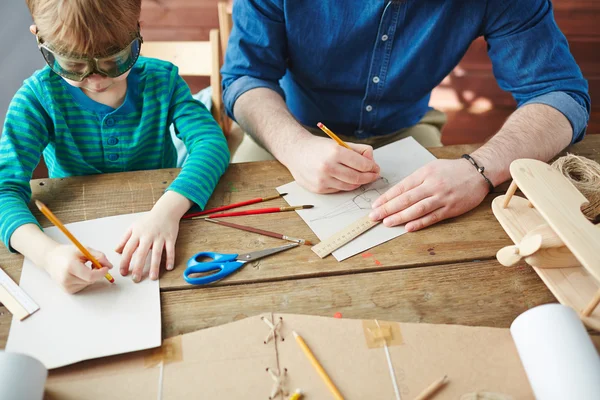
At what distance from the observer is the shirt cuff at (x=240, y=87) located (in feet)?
4.98

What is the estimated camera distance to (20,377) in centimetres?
78

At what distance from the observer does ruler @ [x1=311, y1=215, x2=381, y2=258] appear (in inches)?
43.5

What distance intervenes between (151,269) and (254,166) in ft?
1.48

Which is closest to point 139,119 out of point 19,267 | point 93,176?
point 93,176

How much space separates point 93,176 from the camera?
1301 millimetres

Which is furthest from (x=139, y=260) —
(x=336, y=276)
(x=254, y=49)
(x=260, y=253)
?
(x=254, y=49)

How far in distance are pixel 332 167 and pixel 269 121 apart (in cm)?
32

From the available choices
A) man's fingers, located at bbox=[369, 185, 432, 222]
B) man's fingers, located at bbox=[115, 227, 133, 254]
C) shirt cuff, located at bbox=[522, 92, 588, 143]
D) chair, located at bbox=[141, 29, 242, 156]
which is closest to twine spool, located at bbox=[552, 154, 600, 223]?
shirt cuff, located at bbox=[522, 92, 588, 143]

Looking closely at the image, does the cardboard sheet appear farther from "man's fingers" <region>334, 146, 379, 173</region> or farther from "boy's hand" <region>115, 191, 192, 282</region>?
"man's fingers" <region>334, 146, 379, 173</region>

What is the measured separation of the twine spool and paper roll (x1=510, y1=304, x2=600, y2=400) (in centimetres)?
32

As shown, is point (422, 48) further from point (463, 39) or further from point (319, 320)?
point (319, 320)

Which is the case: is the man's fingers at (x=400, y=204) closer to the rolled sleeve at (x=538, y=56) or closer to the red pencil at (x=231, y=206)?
the red pencil at (x=231, y=206)

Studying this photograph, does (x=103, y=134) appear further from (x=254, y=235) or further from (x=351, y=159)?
(x=351, y=159)

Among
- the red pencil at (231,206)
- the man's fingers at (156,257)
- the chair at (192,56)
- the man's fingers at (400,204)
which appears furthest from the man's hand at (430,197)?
the chair at (192,56)
